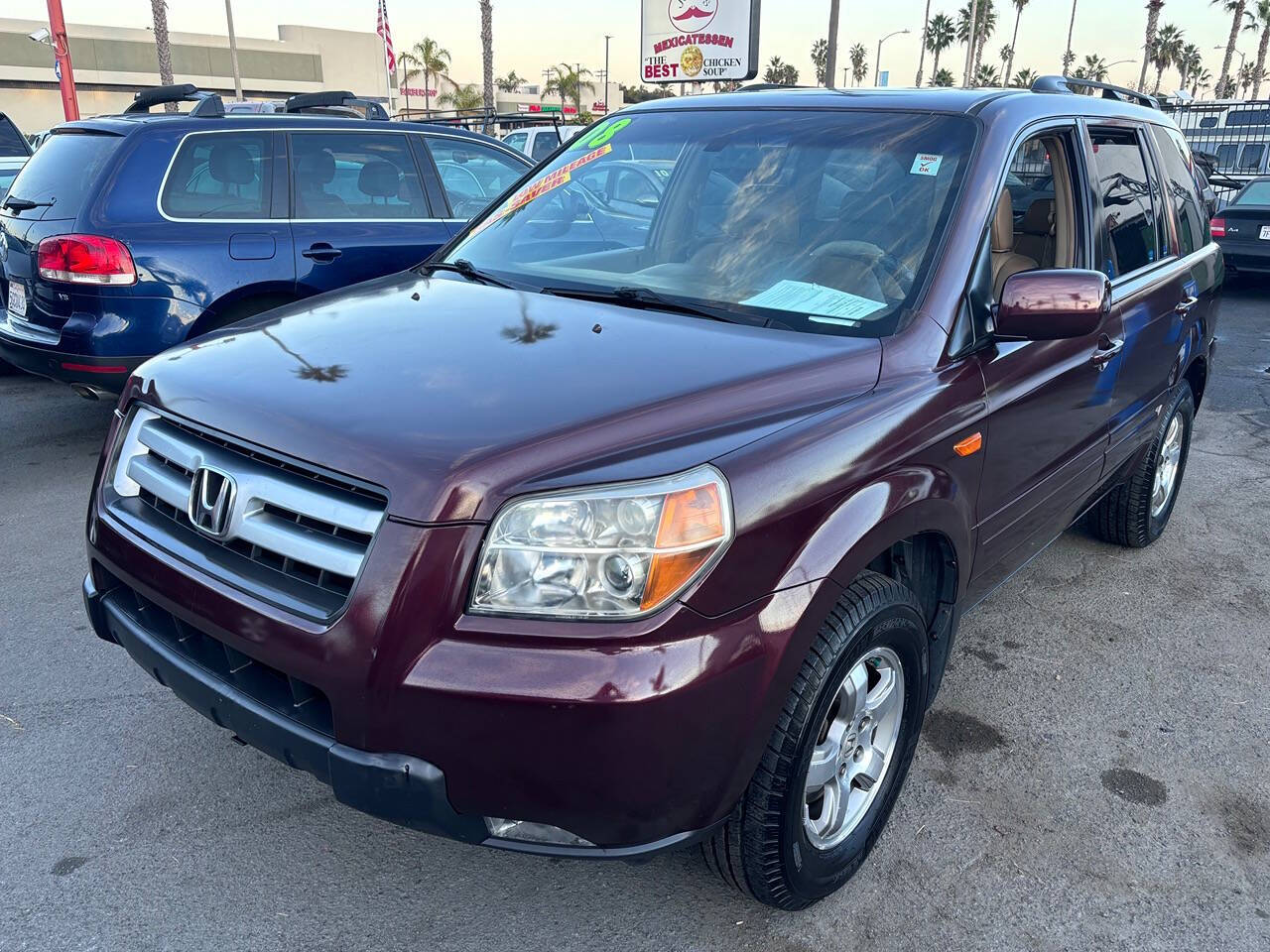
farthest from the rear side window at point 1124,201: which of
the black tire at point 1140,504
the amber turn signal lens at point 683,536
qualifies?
the amber turn signal lens at point 683,536

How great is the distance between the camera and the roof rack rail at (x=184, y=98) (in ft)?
19.0

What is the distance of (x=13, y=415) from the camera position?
6547 millimetres

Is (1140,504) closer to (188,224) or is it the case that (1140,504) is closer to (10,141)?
(188,224)

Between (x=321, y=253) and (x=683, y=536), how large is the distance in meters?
4.44

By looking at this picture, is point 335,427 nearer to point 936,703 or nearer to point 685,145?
point 685,145

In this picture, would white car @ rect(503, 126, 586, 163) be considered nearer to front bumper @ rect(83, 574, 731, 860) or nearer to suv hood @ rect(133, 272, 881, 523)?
suv hood @ rect(133, 272, 881, 523)

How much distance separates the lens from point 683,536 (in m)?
1.89

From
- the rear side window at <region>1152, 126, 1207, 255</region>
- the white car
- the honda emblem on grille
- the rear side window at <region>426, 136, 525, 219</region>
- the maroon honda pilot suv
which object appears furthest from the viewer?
the white car

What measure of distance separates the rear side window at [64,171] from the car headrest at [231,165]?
47cm

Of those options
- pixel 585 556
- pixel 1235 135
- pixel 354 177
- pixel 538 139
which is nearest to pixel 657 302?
pixel 585 556

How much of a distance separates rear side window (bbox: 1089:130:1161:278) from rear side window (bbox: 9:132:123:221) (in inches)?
187

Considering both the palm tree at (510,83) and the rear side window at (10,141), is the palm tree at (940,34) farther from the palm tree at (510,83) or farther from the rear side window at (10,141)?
the rear side window at (10,141)

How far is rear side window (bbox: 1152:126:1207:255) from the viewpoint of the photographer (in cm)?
430

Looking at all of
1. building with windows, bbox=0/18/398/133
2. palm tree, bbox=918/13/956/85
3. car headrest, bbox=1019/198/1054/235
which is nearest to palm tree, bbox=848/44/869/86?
palm tree, bbox=918/13/956/85
